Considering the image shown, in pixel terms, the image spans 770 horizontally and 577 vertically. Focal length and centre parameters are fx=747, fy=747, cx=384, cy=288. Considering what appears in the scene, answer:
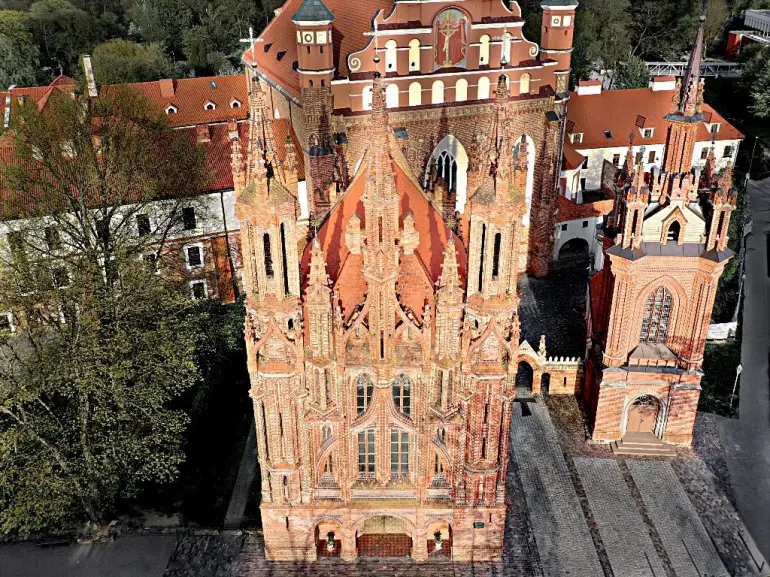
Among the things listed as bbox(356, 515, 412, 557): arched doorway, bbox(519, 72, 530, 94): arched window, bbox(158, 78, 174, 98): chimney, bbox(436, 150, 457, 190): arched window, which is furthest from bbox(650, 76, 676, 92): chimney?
bbox(356, 515, 412, 557): arched doorway

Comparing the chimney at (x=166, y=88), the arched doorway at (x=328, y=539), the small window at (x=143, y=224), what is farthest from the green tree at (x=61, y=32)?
the arched doorway at (x=328, y=539)

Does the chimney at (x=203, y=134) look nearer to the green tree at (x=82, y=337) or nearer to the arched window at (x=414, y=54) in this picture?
the green tree at (x=82, y=337)

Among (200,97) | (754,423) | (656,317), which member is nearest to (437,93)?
(656,317)

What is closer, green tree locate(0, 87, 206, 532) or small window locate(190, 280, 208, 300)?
green tree locate(0, 87, 206, 532)

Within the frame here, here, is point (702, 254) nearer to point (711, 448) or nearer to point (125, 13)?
point (711, 448)

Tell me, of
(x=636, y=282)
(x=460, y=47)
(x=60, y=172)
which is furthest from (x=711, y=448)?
(x=60, y=172)

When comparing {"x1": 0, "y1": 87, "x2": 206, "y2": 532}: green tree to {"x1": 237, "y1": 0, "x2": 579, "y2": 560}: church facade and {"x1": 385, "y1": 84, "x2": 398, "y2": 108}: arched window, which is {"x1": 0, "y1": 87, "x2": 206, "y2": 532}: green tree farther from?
{"x1": 385, "y1": 84, "x2": 398, "y2": 108}: arched window

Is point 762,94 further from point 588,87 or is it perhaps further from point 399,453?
point 399,453
